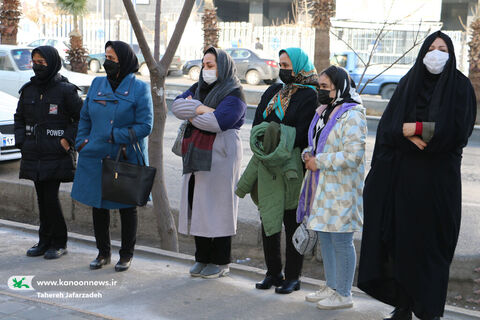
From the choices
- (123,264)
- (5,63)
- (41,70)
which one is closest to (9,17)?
(5,63)

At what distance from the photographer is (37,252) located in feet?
19.8

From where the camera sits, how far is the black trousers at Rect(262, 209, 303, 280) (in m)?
5.14

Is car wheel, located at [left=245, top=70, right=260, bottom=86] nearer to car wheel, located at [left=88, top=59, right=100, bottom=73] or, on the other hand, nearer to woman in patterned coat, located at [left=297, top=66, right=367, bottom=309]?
car wheel, located at [left=88, top=59, right=100, bottom=73]

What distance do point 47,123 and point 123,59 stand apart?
897 millimetres

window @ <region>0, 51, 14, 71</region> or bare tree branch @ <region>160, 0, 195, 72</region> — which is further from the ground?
bare tree branch @ <region>160, 0, 195, 72</region>

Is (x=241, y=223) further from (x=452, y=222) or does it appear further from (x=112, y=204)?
(x=452, y=222)

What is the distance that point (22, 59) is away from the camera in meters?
16.2

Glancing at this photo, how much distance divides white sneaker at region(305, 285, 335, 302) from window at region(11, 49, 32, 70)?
12.7 metres

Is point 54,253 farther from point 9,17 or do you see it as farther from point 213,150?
point 9,17

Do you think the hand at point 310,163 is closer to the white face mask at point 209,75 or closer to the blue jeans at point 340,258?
the blue jeans at point 340,258

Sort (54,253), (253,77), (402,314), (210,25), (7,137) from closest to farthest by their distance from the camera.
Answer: (402,314) → (54,253) → (7,137) → (210,25) → (253,77)

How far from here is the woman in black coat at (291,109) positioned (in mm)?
5008

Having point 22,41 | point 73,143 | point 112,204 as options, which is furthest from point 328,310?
point 22,41

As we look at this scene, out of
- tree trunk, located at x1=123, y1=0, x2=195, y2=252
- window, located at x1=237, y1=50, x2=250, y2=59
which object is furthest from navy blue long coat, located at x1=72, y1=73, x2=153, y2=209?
window, located at x1=237, y1=50, x2=250, y2=59
